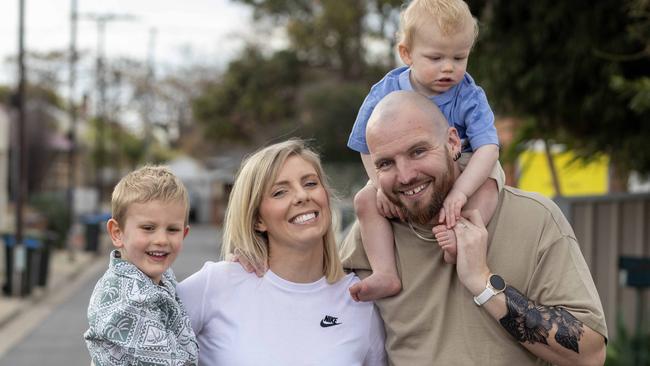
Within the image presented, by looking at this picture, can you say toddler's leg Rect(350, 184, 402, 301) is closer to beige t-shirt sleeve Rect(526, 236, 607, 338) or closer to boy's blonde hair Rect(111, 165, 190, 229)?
beige t-shirt sleeve Rect(526, 236, 607, 338)

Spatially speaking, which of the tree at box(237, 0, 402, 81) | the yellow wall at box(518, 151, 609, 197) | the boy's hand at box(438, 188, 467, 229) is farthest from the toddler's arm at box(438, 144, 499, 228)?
the tree at box(237, 0, 402, 81)

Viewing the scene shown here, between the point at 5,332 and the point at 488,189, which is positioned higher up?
the point at 488,189

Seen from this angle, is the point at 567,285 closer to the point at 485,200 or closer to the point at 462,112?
the point at 485,200

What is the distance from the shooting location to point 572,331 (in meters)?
2.83

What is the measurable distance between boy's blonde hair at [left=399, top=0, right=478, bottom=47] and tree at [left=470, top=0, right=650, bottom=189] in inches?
170

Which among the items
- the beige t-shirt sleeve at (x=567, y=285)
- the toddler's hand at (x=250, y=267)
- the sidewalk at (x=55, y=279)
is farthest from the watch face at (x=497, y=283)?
the sidewalk at (x=55, y=279)

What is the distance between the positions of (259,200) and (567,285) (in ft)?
3.55

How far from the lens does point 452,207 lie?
3.00 metres

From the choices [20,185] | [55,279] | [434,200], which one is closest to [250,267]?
[434,200]

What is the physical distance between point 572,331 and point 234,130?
37.2 m

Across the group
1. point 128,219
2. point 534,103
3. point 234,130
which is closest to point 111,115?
point 234,130

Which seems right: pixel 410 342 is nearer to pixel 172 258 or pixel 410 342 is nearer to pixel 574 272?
pixel 574 272

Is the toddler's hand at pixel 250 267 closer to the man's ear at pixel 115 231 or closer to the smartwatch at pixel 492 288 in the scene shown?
the man's ear at pixel 115 231

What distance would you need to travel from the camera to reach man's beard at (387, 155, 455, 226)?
304 centimetres
